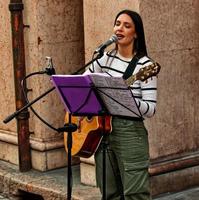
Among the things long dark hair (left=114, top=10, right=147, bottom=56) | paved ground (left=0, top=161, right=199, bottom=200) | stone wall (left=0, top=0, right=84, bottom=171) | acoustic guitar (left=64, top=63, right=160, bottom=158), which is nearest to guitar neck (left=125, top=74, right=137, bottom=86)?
acoustic guitar (left=64, top=63, right=160, bottom=158)

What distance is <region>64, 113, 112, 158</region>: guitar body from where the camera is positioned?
4.87m

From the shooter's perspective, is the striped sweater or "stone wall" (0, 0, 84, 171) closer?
the striped sweater

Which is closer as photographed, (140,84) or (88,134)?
(140,84)

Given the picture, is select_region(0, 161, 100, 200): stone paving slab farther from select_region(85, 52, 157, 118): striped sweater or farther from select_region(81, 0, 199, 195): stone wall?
select_region(85, 52, 157, 118): striped sweater

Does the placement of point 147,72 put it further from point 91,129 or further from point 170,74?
point 170,74

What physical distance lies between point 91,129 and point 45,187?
2.03m

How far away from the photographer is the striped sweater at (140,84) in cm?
471

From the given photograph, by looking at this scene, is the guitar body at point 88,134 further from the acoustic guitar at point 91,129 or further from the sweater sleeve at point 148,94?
the sweater sleeve at point 148,94

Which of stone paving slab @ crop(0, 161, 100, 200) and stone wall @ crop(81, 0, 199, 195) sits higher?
stone wall @ crop(81, 0, 199, 195)

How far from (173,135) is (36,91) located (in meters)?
1.70

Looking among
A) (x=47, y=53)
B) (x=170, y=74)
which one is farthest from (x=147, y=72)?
(x=47, y=53)

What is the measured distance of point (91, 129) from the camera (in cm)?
493

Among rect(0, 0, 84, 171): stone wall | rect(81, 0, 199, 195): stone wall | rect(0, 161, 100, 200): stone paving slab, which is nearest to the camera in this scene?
rect(81, 0, 199, 195): stone wall

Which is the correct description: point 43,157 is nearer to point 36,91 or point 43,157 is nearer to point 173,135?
point 36,91
